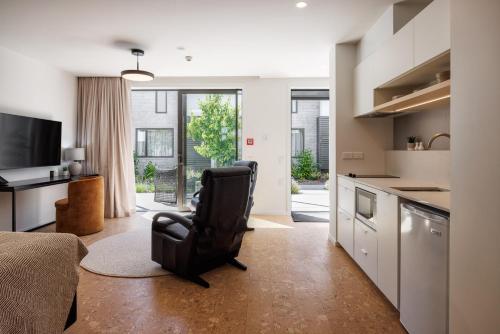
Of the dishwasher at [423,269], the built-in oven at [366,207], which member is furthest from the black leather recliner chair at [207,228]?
the dishwasher at [423,269]

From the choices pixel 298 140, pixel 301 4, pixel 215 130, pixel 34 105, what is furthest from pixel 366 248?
pixel 298 140

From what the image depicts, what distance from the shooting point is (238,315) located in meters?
2.06

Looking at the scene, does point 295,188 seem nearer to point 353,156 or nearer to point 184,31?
point 353,156

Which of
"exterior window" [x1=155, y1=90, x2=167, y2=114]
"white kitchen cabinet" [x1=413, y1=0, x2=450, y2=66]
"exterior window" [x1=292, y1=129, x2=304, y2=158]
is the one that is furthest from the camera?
"exterior window" [x1=292, y1=129, x2=304, y2=158]

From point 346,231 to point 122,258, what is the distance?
2.46 m

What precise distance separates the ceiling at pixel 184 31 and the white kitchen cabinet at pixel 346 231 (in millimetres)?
2084

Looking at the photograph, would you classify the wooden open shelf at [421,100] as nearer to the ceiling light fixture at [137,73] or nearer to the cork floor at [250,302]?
the cork floor at [250,302]

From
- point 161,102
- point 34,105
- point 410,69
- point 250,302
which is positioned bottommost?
point 250,302

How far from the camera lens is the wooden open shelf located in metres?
2.00

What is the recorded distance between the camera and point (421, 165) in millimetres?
2740

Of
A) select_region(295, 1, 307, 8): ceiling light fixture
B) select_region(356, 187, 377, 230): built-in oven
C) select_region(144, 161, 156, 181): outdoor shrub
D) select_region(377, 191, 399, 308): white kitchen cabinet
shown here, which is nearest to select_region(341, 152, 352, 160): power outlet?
select_region(356, 187, 377, 230): built-in oven

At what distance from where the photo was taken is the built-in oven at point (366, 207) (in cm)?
240

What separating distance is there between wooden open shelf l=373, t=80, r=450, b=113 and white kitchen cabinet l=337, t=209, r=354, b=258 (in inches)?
45.6

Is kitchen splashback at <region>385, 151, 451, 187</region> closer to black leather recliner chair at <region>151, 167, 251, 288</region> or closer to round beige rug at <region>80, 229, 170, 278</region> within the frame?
black leather recliner chair at <region>151, 167, 251, 288</region>
